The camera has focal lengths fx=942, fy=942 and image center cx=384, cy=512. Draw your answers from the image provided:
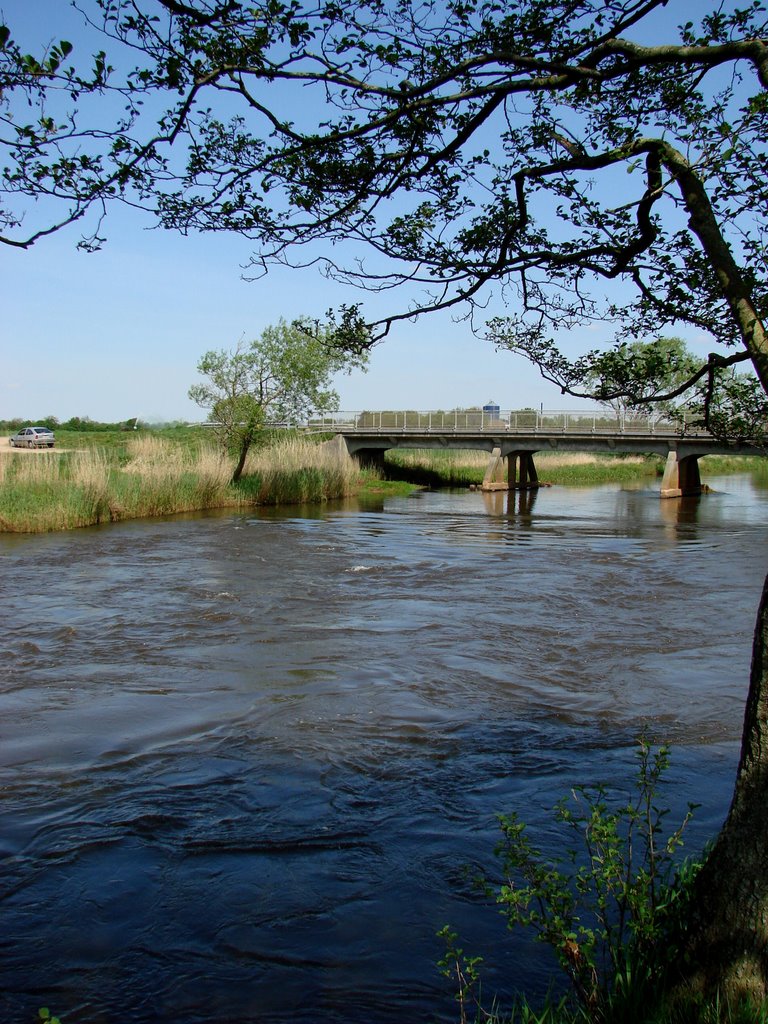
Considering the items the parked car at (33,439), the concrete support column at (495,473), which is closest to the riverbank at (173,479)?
the parked car at (33,439)

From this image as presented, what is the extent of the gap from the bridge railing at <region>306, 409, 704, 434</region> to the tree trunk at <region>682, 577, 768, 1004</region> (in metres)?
41.8

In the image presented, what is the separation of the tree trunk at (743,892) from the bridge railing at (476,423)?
→ 4182 cm

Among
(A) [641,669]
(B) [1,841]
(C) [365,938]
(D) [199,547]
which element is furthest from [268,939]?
(D) [199,547]

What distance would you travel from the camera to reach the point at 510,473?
50.3m

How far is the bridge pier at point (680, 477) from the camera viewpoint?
149 feet

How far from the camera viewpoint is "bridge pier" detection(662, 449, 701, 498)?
4553 centimetres

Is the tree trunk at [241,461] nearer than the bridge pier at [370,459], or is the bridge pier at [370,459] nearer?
the tree trunk at [241,461]

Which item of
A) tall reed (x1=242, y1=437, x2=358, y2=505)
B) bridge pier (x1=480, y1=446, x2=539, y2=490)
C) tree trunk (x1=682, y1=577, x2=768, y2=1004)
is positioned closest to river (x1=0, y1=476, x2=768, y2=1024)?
tree trunk (x1=682, y1=577, x2=768, y2=1004)

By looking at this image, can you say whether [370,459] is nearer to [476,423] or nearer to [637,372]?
[476,423]

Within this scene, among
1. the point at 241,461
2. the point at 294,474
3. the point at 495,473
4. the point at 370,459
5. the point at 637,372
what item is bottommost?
the point at 495,473

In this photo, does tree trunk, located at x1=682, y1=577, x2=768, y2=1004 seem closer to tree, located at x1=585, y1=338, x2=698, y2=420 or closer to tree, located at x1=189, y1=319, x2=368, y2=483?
tree, located at x1=585, y1=338, x2=698, y2=420

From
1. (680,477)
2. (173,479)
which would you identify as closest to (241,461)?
(173,479)

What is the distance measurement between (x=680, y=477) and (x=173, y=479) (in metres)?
26.8

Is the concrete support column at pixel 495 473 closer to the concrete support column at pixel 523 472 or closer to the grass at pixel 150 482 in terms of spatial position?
the concrete support column at pixel 523 472
